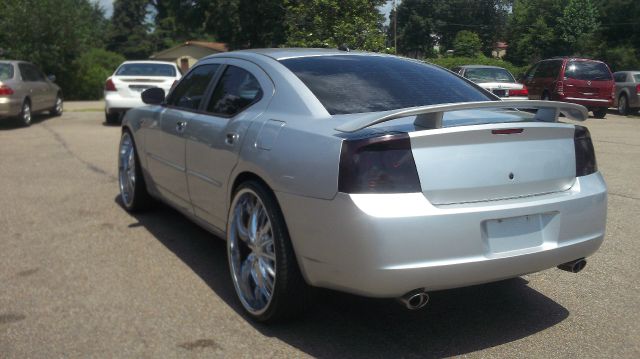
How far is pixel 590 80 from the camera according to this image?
19875mm

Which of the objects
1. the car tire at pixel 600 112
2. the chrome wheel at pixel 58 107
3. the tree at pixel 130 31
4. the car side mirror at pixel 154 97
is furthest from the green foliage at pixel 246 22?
the tree at pixel 130 31

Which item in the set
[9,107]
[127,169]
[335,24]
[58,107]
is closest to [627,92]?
[335,24]

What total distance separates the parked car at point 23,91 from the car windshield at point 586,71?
1435 centimetres

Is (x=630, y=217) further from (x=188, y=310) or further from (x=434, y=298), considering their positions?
(x=188, y=310)

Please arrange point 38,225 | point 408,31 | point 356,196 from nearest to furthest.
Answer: point 356,196, point 38,225, point 408,31

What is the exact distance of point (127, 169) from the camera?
661 centimetres

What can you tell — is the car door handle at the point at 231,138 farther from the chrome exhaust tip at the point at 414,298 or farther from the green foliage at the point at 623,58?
the green foliage at the point at 623,58

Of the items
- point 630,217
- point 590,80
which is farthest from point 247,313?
point 590,80

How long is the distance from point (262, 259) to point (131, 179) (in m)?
3.07

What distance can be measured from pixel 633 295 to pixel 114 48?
3655 inches

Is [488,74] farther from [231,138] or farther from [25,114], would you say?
[231,138]

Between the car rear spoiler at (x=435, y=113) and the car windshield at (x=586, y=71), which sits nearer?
the car rear spoiler at (x=435, y=113)

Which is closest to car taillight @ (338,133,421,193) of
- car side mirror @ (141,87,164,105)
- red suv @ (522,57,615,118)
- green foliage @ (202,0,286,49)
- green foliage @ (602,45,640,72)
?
car side mirror @ (141,87,164,105)

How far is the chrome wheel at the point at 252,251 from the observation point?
374 cm
